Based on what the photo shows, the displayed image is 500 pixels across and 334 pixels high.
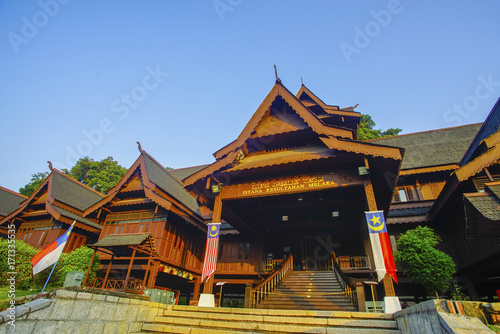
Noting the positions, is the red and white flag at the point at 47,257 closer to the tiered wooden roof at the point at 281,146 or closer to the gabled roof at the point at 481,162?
the tiered wooden roof at the point at 281,146

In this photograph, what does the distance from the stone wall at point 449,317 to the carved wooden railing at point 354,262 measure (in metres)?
9.59

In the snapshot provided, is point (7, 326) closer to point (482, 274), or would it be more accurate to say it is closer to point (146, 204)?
point (146, 204)

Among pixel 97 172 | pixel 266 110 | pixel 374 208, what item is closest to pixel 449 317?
pixel 374 208

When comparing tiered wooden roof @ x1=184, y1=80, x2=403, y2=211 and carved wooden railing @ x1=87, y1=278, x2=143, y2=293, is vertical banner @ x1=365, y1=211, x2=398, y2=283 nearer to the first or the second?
tiered wooden roof @ x1=184, y1=80, x2=403, y2=211

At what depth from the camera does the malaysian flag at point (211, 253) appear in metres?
10.2

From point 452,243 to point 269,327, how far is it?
12797 millimetres

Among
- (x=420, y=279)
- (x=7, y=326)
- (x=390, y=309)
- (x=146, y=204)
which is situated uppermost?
(x=146, y=204)

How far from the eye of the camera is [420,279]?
10359 millimetres

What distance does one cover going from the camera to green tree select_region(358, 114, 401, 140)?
34.3m

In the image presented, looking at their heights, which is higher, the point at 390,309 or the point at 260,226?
the point at 260,226

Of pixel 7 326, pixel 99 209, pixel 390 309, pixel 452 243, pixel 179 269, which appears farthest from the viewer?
pixel 99 209

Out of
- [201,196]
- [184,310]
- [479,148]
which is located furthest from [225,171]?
[479,148]

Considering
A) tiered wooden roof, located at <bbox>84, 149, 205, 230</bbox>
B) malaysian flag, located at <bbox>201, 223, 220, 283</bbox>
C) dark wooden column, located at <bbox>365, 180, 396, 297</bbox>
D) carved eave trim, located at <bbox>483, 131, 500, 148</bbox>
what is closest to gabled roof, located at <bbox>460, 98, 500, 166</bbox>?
carved eave trim, located at <bbox>483, 131, 500, 148</bbox>

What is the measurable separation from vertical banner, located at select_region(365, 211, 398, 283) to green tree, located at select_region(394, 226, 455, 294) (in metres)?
3.19
